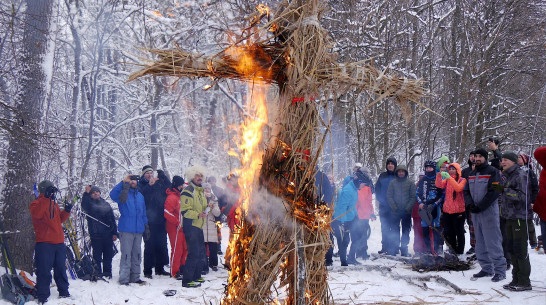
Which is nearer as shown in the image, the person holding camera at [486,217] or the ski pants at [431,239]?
the person holding camera at [486,217]

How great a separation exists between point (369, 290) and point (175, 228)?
392 centimetres

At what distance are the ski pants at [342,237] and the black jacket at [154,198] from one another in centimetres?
333

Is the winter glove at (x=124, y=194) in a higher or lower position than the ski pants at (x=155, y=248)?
higher

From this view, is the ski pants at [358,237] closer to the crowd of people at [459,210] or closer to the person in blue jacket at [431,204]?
the crowd of people at [459,210]

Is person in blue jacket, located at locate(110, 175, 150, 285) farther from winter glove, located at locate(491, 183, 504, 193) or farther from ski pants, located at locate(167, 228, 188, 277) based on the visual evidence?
winter glove, located at locate(491, 183, 504, 193)

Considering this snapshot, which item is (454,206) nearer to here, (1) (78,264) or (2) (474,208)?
(2) (474,208)

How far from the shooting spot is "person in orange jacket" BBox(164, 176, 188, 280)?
25.3 ft

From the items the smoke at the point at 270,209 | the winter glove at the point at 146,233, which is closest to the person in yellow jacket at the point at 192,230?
the winter glove at the point at 146,233

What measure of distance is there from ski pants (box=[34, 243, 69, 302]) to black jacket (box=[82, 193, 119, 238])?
3.50ft

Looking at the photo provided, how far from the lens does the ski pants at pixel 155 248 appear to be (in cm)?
778

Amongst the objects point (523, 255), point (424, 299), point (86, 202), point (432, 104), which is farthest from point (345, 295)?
point (432, 104)

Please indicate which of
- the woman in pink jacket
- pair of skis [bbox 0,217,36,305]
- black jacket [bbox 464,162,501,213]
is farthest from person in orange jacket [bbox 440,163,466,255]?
pair of skis [bbox 0,217,36,305]

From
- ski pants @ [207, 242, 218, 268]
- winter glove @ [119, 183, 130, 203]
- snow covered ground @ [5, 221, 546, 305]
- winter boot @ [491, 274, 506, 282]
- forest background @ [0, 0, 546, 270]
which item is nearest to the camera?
snow covered ground @ [5, 221, 546, 305]

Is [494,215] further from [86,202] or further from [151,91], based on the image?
[151,91]
